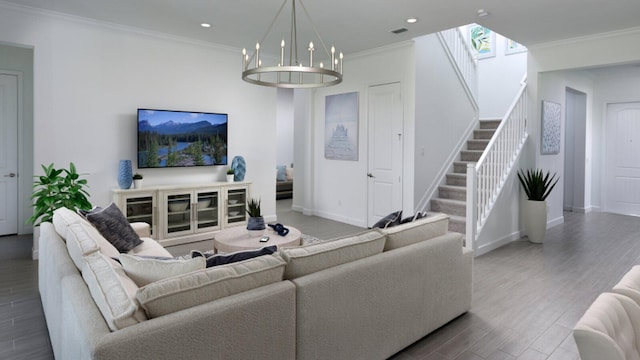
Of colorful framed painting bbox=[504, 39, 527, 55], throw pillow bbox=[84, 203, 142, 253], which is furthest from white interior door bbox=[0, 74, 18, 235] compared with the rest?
colorful framed painting bbox=[504, 39, 527, 55]

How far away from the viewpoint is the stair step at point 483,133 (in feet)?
21.6

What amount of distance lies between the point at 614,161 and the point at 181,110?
811cm

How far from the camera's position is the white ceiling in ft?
13.5

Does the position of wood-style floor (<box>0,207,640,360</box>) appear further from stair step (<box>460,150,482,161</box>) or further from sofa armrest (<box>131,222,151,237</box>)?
stair step (<box>460,150,482,161</box>)

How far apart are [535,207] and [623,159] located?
12.5 ft

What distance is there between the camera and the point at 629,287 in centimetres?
140

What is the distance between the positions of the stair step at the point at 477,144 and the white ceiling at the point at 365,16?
169 cm

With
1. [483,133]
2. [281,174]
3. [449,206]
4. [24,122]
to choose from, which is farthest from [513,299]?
[281,174]

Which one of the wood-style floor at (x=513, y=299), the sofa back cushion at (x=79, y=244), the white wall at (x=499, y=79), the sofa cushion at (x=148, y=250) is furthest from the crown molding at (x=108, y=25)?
the white wall at (x=499, y=79)

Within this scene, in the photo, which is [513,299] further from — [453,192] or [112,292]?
[112,292]

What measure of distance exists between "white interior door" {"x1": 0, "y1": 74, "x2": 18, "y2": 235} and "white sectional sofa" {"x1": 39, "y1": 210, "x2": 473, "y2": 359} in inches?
138

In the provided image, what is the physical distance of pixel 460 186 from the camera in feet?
19.9

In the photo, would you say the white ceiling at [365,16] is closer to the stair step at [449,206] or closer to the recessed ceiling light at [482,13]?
the recessed ceiling light at [482,13]

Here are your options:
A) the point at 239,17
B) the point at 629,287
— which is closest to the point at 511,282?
the point at 629,287
